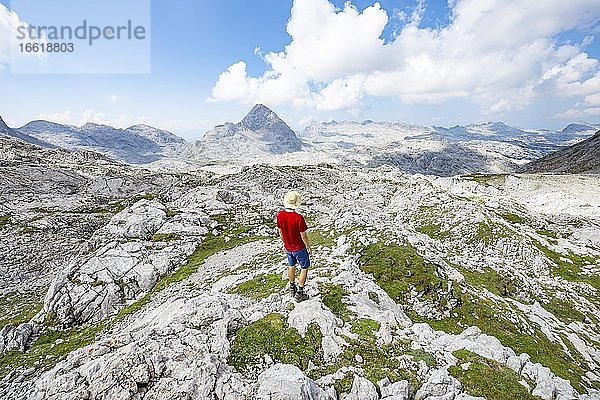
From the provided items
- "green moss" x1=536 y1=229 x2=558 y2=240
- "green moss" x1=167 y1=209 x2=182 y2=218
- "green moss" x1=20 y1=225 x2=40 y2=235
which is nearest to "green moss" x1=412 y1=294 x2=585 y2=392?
"green moss" x1=536 y1=229 x2=558 y2=240

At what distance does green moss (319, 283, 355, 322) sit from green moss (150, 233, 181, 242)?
27651 millimetres

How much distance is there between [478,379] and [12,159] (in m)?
183

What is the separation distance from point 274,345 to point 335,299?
5.94m

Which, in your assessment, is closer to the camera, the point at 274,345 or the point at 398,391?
the point at 398,391

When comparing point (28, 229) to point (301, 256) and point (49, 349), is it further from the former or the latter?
point (301, 256)

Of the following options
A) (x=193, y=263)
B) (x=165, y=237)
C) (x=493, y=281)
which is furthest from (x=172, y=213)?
(x=493, y=281)

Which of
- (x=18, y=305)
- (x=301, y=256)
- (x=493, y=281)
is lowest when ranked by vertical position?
(x=18, y=305)

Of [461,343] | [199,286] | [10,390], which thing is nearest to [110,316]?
[199,286]

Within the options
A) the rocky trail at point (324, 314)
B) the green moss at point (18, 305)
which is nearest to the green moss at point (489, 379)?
the rocky trail at point (324, 314)

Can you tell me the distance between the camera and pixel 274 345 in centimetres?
1382

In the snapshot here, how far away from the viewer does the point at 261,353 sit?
13414 millimetres

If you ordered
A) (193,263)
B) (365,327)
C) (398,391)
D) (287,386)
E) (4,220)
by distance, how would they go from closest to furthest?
(287,386) → (398,391) → (365,327) → (193,263) → (4,220)

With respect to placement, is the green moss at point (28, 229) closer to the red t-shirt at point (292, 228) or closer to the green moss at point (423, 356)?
the red t-shirt at point (292, 228)

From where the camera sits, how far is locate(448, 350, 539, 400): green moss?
12977 millimetres
